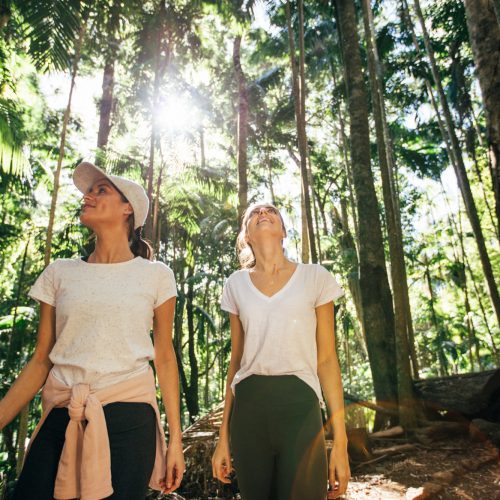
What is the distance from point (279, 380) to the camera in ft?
6.09

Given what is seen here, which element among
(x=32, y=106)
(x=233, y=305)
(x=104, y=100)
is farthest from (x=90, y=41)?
(x=233, y=305)

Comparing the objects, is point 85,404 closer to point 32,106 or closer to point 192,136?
point 192,136

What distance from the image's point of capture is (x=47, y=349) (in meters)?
1.76

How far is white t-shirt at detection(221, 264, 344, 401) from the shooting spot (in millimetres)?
1899

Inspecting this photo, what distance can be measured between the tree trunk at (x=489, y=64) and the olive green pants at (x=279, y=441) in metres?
2.23

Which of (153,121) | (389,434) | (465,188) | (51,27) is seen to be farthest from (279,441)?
(153,121)

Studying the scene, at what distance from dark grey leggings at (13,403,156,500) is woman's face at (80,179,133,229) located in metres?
0.88

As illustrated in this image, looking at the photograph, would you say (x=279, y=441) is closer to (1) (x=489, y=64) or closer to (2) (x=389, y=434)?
(1) (x=489, y=64)

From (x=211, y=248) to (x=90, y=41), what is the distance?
36.0ft

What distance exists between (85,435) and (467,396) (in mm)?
6947

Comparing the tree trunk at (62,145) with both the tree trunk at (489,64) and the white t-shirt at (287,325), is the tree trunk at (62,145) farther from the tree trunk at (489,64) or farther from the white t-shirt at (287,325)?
the tree trunk at (489,64)

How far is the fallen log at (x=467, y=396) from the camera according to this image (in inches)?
257

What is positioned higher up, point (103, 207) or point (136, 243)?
point (103, 207)

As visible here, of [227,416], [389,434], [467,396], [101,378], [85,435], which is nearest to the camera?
[85,435]
